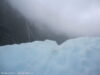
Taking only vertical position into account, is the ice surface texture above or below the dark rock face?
above

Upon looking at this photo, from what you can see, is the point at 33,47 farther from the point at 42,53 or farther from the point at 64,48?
the point at 64,48

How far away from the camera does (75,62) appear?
13.8ft

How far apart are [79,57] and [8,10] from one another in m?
14.3

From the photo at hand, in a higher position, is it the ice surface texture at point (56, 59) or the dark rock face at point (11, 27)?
the ice surface texture at point (56, 59)

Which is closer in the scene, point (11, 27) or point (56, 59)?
point (56, 59)

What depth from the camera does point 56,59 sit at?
439 cm

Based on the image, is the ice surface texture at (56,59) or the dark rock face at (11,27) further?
the dark rock face at (11,27)

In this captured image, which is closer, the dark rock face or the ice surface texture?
the ice surface texture

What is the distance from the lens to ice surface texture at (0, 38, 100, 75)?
13.4 feet

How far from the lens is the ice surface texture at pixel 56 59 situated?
160 inches

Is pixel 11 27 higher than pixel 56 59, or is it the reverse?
pixel 56 59

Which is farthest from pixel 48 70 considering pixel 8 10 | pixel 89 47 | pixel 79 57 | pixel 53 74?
pixel 8 10

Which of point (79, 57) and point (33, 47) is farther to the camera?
point (33, 47)

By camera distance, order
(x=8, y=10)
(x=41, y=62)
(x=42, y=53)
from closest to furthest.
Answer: (x=41, y=62), (x=42, y=53), (x=8, y=10)
